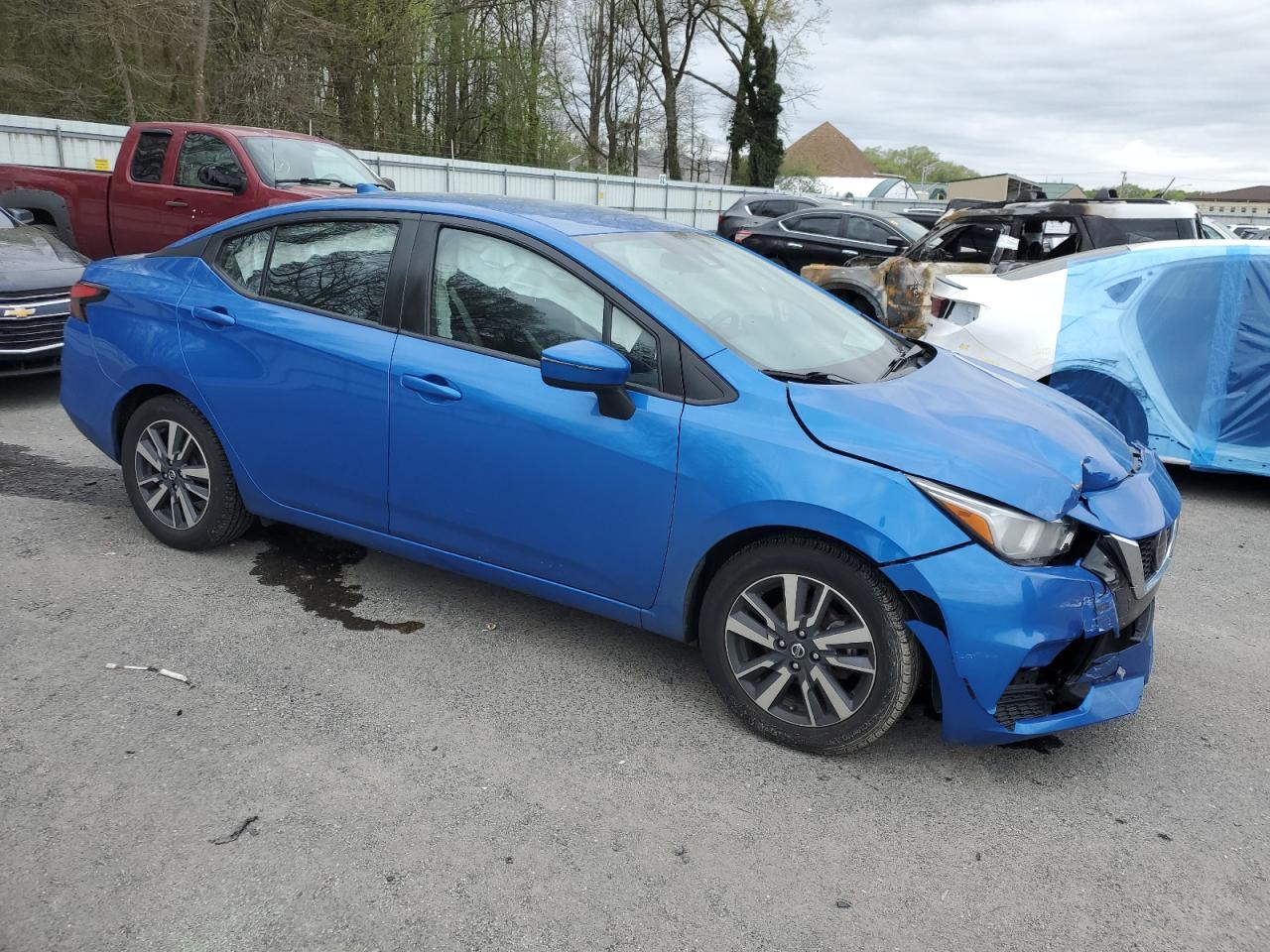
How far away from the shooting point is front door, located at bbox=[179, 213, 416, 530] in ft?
12.1

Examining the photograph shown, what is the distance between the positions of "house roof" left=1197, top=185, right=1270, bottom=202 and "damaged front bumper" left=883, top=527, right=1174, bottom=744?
11836 cm

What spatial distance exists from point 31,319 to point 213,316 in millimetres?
3872

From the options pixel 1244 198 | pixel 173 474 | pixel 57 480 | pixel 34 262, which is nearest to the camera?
pixel 173 474

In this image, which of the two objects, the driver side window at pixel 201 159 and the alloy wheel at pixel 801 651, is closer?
the alloy wheel at pixel 801 651

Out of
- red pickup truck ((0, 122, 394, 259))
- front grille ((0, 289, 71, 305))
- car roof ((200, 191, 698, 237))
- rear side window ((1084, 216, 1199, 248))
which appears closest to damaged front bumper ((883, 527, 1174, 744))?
car roof ((200, 191, 698, 237))

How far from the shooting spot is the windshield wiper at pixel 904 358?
3.61 m

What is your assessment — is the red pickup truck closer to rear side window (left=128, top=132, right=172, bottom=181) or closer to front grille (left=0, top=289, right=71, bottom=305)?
rear side window (left=128, top=132, right=172, bottom=181)

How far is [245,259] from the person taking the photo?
417cm

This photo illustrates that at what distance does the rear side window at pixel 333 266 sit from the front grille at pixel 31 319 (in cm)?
366

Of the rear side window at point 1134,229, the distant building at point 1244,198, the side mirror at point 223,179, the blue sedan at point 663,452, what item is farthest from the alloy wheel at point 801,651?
the distant building at point 1244,198

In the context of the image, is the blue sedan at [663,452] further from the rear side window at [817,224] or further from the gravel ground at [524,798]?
the rear side window at [817,224]

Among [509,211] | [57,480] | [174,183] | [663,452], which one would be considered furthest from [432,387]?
[174,183]

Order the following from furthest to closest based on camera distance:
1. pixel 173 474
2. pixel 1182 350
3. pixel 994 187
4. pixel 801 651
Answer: pixel 994 187 < pixel 1182 350 < pixel 173 474 < pixel 801 651

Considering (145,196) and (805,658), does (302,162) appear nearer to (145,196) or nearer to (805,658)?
(145,196)
